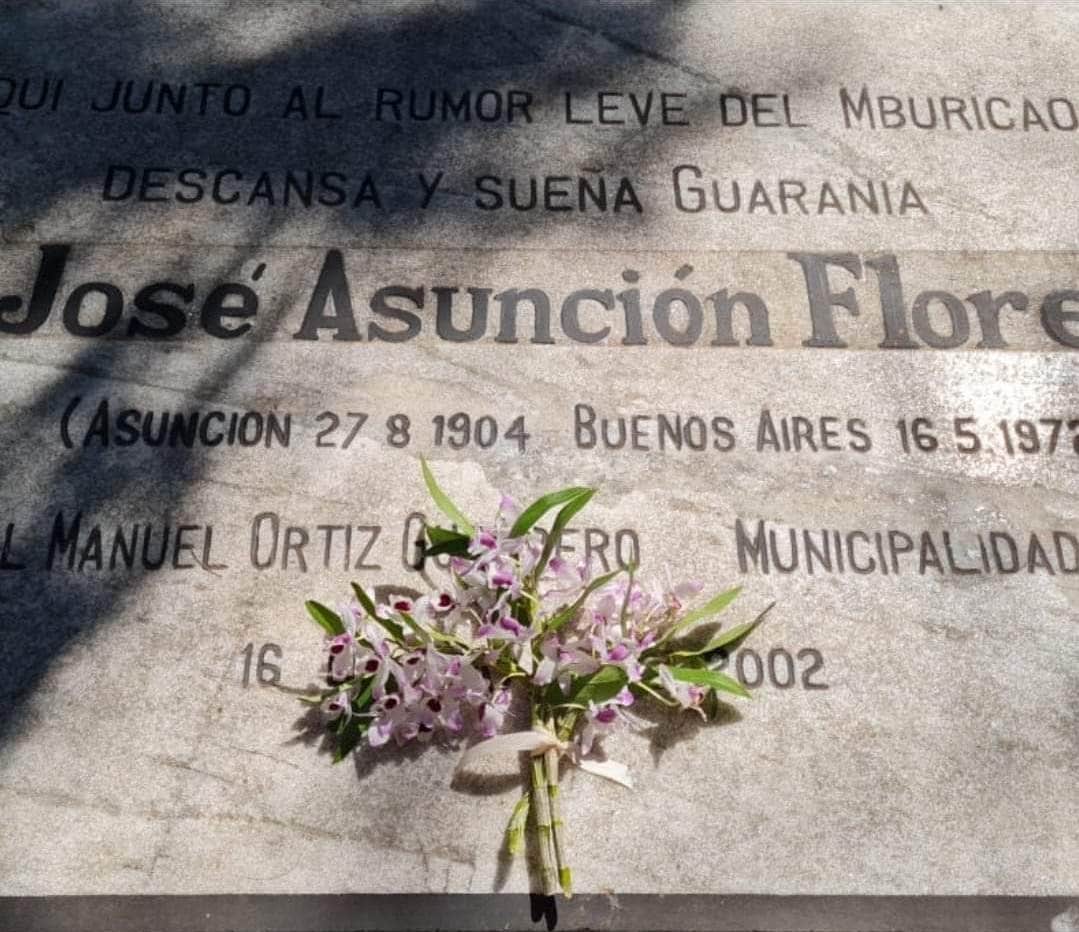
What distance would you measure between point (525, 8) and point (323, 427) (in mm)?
1697

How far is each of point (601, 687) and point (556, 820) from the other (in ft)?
1.00

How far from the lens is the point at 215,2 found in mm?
4109

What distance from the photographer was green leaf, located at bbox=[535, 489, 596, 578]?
112 inches

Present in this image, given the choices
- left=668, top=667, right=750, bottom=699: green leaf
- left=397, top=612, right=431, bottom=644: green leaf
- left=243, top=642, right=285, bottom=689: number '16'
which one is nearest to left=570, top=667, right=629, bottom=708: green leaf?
left=668, top=667, right=750, bottom=699: green leaf

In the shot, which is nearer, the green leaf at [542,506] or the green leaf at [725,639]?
the green leaf at [542,506]

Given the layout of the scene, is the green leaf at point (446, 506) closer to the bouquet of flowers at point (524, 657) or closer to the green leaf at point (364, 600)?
the bouquet of flowers at point (524, 657)

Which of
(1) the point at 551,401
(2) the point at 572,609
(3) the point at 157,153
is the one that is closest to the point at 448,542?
(2) the point at 572,609

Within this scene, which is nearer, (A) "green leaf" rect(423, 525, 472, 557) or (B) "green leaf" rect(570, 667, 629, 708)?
(B) "green leaf" rect(570, 667, 629, 708)

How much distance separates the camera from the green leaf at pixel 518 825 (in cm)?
269

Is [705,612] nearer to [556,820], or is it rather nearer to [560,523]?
[560,523]

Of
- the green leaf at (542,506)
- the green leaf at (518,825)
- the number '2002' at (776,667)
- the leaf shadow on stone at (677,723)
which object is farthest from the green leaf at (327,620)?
the number '2002' at (776,667)

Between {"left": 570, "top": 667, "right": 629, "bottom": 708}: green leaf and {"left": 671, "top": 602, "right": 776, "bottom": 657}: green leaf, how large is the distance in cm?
22

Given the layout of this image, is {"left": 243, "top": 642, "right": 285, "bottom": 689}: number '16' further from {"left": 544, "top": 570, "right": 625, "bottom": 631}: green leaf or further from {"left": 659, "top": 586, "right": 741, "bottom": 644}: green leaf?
{"left": 659, "top": 586, "right": 741, "bottom": 644}: green leaf

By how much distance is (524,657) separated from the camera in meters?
2.93
